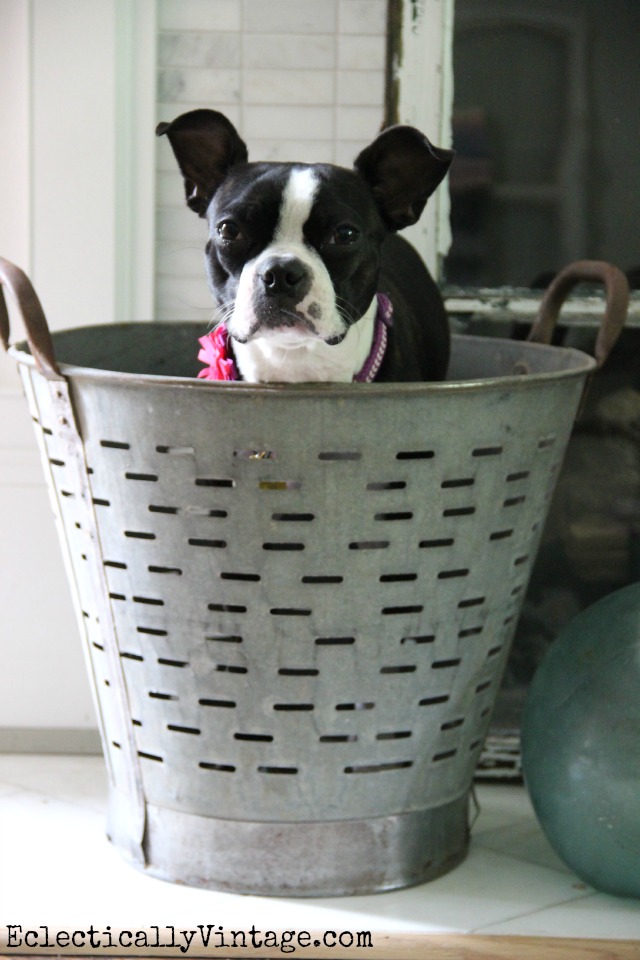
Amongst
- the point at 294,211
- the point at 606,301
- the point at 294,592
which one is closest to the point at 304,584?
the point at 294,592

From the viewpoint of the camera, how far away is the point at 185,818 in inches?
54.6

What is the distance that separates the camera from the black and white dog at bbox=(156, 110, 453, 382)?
51.1 inches

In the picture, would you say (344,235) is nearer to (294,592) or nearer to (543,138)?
(294,592)

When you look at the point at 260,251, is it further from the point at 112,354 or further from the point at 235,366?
the point at 112,354

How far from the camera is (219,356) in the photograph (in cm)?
144

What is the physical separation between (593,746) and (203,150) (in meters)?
0.85

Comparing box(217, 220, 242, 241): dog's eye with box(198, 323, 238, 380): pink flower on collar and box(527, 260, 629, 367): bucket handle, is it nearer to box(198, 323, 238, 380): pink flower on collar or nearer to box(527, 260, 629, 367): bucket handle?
box(198, 323, 238, 380): pink flower on collar

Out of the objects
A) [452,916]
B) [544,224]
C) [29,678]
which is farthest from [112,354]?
[452,916]

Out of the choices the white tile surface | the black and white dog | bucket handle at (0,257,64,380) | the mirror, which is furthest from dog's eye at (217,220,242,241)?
the white tile surface

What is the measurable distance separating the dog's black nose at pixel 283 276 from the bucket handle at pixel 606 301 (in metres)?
0.37

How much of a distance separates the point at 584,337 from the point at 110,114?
80 centimetres

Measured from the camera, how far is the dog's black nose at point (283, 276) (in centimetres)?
127

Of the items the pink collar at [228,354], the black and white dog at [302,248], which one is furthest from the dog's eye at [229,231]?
the pink collar at [228,354]

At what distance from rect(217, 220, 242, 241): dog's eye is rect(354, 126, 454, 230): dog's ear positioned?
7.6 inches
